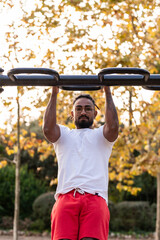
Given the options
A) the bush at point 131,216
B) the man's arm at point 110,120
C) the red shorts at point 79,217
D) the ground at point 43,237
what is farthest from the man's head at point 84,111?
the bush at point 131,216

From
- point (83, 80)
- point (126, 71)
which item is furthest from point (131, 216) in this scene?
point (126, 71)

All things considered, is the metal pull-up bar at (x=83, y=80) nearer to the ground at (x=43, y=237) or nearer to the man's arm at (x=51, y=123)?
the man's arm at (x=51, y=123)

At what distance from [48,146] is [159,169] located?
1.90 m

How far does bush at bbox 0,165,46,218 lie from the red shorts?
25.3 ft

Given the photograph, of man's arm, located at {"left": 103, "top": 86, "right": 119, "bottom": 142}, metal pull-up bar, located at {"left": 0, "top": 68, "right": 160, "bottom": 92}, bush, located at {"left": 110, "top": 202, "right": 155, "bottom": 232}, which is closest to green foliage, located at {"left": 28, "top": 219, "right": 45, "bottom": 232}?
bush, located at {"left": 110, "top": 202, "right": 155, "bottom": 232}

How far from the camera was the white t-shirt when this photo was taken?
2242mm

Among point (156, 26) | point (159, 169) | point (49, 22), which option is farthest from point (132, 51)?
point (159, 169)

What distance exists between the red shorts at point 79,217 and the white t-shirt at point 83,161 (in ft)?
0.19

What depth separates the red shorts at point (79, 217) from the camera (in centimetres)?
215

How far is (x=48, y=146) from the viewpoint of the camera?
20.8 feet

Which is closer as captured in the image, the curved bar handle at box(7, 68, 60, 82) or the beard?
the curved bar handle at box(7, 68, 60, 82)

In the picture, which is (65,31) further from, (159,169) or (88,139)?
(88,139)

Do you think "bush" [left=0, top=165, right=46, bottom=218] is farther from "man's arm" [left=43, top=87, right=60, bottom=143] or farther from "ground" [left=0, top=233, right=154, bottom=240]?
"man's arm" [left=43, top=87, right=60, bottom=143]

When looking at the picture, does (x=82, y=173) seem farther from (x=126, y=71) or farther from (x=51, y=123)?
(x=126, y=71)
